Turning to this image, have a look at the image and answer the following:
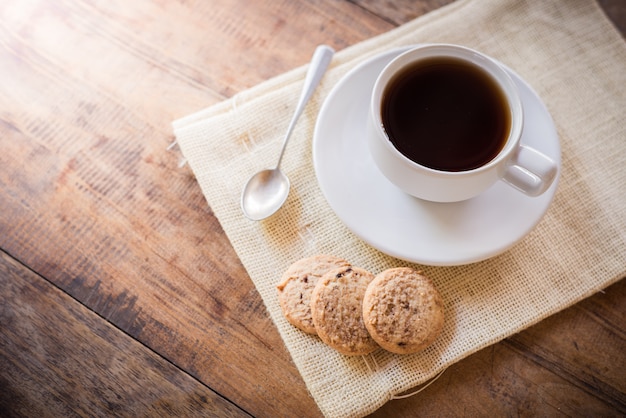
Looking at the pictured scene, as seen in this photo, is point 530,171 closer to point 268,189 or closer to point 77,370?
point 268,189

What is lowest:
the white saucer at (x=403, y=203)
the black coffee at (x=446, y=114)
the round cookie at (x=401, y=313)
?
the round cookie at (x=401, y=313)

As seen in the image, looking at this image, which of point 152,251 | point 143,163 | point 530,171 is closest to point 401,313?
point 530,171

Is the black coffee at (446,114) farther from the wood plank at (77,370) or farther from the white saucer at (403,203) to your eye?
the wood plank at (77,370)

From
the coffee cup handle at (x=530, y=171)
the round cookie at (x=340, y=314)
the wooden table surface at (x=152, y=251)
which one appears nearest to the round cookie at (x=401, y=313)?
the round cookie at (x=340, y=314)

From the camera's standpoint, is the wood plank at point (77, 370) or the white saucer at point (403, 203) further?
the wood plank at point (77, 370)

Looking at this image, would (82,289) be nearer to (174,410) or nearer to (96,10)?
(174,410)

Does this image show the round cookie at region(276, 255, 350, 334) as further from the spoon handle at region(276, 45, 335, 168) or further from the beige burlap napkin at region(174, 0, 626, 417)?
the spoon handle at region(276, 45, 335, 168)
